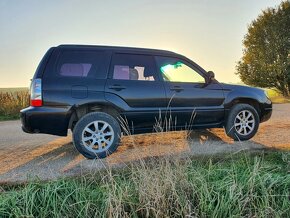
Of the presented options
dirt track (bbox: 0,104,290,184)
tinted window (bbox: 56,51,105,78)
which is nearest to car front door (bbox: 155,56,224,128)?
dirt track (bbox: 0,104,290,184)

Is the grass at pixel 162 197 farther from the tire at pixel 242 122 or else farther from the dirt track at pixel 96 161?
the tire at pixel 242 122

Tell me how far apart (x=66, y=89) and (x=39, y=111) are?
0.56 m

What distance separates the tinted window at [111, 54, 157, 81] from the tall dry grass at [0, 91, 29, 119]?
9365 millimetres

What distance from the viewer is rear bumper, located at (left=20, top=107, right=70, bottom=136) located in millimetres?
5578

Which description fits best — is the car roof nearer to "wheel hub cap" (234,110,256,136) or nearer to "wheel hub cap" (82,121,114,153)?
"wheel hub cap" (82,121,114,153)

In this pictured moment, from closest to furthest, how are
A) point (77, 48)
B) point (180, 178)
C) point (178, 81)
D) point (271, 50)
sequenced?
point (180, 178)
point (77, 48)
point (178, 81)
point (271, 50)

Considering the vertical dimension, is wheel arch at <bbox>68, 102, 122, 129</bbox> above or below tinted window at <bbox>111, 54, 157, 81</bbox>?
below

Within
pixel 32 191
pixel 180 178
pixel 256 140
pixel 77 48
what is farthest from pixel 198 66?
pixel 32 191

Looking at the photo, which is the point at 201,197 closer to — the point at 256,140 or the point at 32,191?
the point at 32,191

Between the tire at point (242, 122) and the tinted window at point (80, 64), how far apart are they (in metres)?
2.70

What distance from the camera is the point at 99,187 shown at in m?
3.59

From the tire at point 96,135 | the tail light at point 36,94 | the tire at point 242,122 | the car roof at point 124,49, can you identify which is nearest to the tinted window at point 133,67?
the car roof at point 124,49

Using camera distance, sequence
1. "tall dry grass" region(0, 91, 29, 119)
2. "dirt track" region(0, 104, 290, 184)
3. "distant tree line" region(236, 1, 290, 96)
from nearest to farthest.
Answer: "dirt track" region(0, 104, 290, 184) < "tall dry grass" region(0, 91, 29, 119) < "distant tree line" region(236, 1, 290, 96)

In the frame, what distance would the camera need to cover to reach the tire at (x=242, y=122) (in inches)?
267
